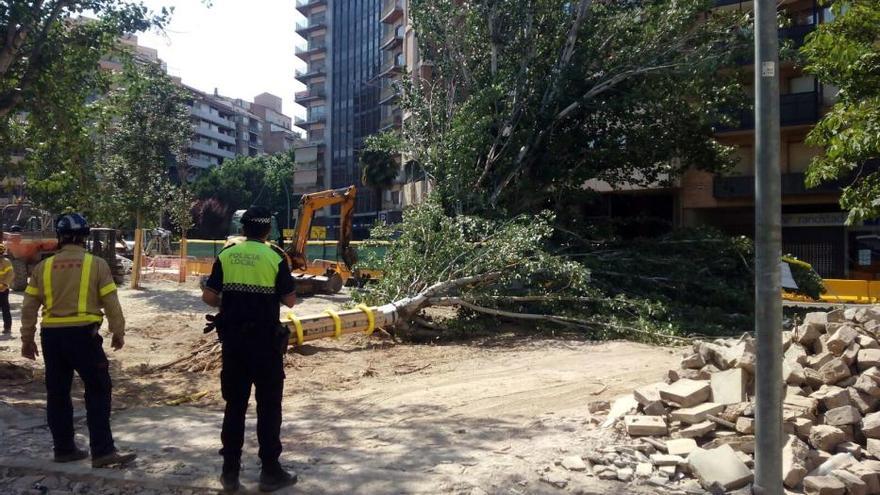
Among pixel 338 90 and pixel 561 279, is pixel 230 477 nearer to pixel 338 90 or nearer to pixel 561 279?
pixel 561 279

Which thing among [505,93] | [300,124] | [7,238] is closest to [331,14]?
[300,124]

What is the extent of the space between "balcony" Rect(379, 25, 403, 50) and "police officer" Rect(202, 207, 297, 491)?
48.7 m

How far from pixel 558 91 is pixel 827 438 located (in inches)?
424

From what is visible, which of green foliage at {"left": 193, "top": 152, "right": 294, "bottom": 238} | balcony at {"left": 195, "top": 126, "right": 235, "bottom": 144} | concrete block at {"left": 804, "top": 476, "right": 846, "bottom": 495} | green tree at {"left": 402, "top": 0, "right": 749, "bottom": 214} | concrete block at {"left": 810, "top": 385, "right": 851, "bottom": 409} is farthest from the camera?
balcony at {"left": 195, "top": 126, "right": 235, "bottom": 144}

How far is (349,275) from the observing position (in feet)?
63.0

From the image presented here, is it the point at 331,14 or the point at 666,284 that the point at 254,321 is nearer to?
the point at 666,284

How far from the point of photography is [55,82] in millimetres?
9398

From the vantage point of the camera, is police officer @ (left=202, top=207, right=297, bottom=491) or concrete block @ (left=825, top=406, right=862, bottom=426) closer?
police officer @ (left=202, top=207, right=297, bottom=491)

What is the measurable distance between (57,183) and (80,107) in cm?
119

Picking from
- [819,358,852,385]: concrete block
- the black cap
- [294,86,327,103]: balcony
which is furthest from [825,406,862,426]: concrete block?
[294,86,327,103]: balcony

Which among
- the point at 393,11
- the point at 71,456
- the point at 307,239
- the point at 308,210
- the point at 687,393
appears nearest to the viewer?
the point at 71,456

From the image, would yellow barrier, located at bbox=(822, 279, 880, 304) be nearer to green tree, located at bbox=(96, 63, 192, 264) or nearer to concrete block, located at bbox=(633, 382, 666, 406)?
concrete block, located at bbox=(633, 382, 666, 406)

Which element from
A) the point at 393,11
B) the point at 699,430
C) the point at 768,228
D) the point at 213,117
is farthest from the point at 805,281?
the point at 213,117

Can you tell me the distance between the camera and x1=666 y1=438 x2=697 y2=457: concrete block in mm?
4684
